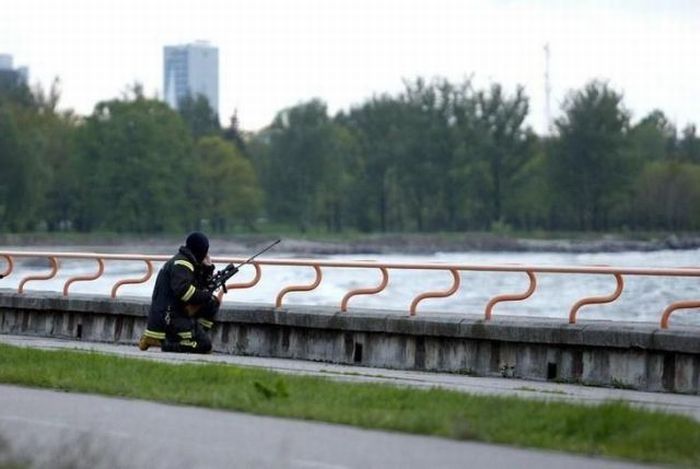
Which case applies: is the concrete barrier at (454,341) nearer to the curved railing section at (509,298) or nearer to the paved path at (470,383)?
the curved railing section at (509,298)

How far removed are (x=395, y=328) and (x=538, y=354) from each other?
2.12 meters

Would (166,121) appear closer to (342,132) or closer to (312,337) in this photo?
(342,132)

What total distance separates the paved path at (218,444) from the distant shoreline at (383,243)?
86912 mm

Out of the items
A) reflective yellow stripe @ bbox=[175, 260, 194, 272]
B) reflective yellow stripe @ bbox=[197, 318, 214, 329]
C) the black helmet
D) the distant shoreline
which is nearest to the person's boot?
reflective yellow stripe @ bbox=[197, 318, 214, 329]

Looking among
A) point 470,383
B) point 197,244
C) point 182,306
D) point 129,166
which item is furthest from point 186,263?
point 129,166

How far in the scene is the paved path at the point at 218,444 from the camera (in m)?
10.6

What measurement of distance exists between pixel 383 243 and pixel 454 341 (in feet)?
343

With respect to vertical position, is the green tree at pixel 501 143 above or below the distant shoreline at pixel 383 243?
above

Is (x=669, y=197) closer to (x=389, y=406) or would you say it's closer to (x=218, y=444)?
(x=389, y=406)

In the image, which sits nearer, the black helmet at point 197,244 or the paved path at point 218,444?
the paved path at point 218,444

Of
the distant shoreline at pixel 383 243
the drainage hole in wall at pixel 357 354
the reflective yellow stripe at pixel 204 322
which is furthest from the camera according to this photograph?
the distant shoreline at pixel 383 243

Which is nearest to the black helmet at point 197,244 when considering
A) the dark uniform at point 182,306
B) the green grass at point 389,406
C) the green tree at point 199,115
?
the dark uniform at point 182,306

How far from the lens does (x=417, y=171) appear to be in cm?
13038

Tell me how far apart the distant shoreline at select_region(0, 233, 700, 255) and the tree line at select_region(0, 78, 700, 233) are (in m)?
4.24
